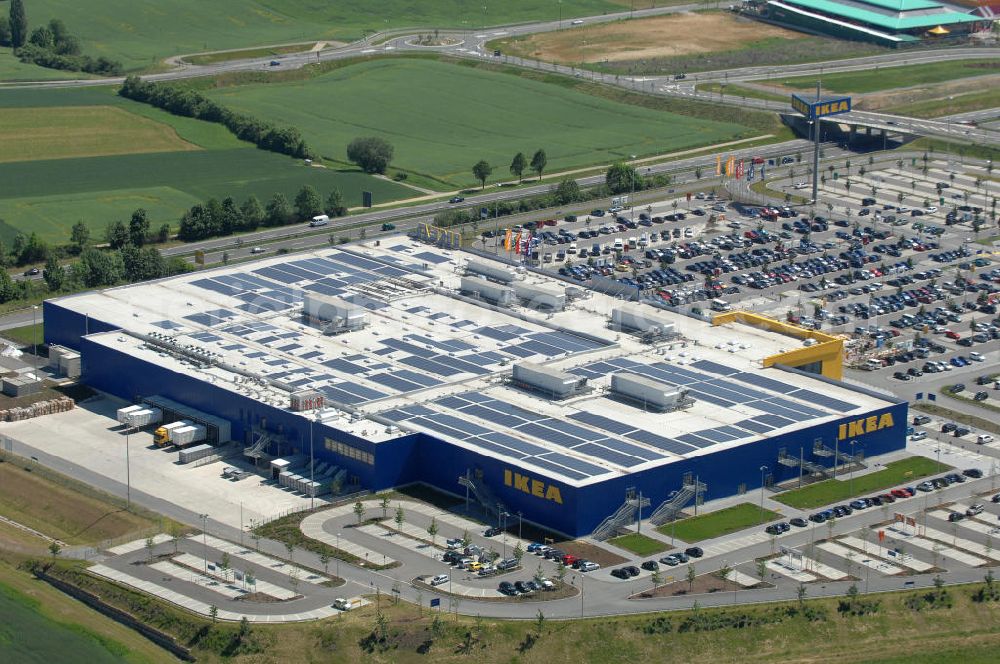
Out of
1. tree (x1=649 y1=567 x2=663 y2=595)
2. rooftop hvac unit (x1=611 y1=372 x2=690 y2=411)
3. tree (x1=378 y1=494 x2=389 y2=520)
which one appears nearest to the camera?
tree (x1=649 y1=567 x2=663 y2=595)

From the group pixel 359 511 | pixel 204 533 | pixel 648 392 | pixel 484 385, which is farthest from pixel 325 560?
pixel 648 392

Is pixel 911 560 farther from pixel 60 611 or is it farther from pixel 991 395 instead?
pixel 60 611

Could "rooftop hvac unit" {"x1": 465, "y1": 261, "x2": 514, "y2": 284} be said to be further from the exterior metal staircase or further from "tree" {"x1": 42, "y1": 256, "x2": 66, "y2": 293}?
the exterior metal staircase

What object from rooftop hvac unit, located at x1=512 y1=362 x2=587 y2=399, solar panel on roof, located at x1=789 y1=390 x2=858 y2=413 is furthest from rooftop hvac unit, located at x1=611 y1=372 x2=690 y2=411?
solar panel on roof, located at x1=789 y1=390 x2=858 y2=413

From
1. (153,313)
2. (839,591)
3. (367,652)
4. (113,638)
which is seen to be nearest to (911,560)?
(839,591)

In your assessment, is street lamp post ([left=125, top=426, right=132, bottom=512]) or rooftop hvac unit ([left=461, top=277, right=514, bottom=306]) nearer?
street lamp post ([left=125, top=426, right=132, bottom=512])

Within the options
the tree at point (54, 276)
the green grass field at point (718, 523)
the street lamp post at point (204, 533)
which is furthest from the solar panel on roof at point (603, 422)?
Answer: the tree at point (54, 276)

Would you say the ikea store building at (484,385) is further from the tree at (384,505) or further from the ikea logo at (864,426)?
the tree at (384,505)
